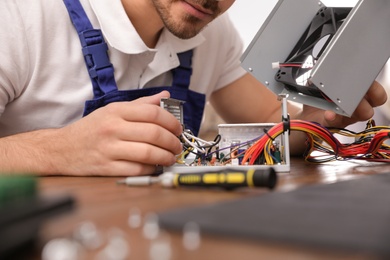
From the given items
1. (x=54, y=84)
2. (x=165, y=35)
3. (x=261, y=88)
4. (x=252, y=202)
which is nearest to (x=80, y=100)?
(x=54, y=84)

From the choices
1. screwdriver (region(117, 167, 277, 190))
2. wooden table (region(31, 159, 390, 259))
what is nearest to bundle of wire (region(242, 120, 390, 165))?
wooden table (region(31, 159, 390, 259))

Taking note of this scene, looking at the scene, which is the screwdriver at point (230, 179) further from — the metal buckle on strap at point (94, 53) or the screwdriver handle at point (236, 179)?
the metal buckle on strap at point (94, 53)

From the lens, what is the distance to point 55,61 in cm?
109

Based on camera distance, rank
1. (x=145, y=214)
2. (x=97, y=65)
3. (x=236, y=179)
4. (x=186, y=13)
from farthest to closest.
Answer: (x=186, y=13) → (x=97, y=65) → (x=236, y=179) → (x=145, y=214)

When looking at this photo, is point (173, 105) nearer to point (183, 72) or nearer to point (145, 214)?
point (183, 72)

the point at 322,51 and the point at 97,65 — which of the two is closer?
the point at 322,51

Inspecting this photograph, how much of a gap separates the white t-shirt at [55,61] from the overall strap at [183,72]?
23 millimetres

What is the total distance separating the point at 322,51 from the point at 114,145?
1.53 ft

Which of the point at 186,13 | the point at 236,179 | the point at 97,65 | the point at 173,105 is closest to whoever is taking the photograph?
the point at 236,179

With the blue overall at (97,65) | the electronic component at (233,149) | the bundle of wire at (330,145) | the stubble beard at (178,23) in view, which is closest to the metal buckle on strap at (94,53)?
the blue overall at (97,65)

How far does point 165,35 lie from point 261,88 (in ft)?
1.59

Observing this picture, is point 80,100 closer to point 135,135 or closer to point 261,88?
point 135,135

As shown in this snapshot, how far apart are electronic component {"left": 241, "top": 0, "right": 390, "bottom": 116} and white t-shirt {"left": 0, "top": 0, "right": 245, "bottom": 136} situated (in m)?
0.34

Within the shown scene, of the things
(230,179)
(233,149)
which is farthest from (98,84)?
(230,179)
